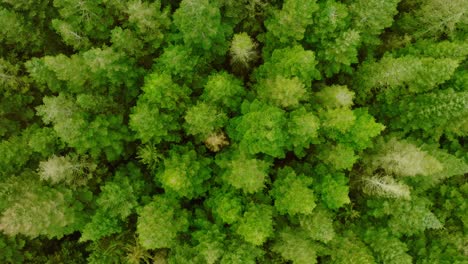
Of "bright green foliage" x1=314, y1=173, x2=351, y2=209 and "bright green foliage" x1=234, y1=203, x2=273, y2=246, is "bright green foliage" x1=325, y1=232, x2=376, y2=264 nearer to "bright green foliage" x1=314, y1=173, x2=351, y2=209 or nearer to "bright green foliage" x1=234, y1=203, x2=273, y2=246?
"bright green foliage" x1=314, y1=173, x2=351, y2=209

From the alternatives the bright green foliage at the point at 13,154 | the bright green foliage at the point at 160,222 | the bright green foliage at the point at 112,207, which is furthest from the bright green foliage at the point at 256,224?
the bright green foliage at the point at 13,154

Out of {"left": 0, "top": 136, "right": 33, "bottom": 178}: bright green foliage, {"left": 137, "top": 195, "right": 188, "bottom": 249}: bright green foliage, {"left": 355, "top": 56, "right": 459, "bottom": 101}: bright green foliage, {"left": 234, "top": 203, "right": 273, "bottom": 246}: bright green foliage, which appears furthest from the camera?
{"left": 0, "top": 136, "right": 33, "bottom": 178}: bright green foliage

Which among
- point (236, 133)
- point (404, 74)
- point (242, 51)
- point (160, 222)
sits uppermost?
point (404, 74)

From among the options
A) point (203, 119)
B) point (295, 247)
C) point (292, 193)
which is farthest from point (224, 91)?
point (295, 247)

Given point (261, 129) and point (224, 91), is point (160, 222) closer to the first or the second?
point (261, 129)

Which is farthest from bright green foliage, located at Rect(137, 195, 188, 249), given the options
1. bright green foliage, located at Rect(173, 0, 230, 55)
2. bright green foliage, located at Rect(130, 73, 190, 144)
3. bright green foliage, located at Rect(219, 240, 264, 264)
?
bright green foliage, located at Rect(173, 0, 230, 55)

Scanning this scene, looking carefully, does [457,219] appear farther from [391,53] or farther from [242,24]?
[242,24]
